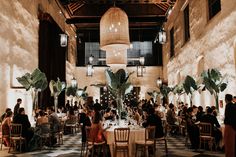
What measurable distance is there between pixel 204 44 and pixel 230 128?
6092 millimetres

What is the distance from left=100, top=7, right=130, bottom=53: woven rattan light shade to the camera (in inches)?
281

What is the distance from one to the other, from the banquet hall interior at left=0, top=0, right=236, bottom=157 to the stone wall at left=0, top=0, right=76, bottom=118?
32mm

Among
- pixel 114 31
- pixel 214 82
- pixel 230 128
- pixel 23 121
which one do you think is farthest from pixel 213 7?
pixel 23 121

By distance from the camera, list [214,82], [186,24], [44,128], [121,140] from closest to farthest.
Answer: [121,140]
[44,128]
[214,82]
[186,24]

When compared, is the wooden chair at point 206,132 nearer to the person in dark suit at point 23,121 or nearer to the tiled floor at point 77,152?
the tiled floor at point 77,152

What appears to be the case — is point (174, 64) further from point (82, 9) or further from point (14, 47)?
point (14, 47)

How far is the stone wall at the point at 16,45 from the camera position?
366 inches

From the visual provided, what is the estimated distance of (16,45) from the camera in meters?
10.5

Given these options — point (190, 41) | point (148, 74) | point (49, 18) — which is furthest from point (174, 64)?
point (49, 18)

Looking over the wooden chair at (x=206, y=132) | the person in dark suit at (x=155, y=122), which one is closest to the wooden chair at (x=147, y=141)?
the person in dark suit at (x=155, y=122)

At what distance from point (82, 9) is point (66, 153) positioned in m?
13.2

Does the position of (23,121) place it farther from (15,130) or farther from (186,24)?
(186,24)

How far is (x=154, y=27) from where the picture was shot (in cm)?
2264

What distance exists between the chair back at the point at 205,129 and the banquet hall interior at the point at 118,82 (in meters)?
0.02
